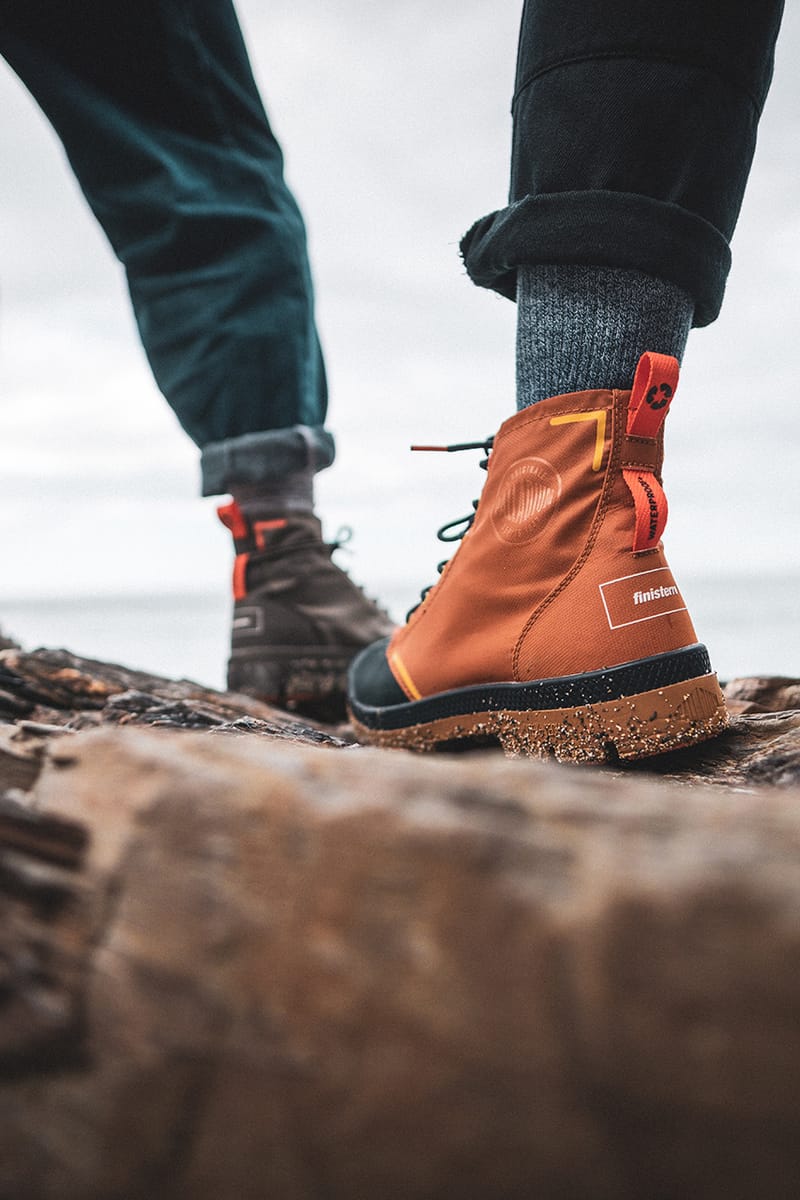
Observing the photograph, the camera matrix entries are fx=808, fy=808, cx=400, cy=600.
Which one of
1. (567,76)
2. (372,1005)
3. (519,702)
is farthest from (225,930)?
(567,76)

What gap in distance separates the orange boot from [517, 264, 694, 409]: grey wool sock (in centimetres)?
3

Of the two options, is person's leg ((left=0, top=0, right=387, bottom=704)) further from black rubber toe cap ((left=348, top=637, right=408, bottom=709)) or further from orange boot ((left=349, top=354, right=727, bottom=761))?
orange boot ((left=349, top=354, right=727, bottom=761))

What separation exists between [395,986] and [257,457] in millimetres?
1735

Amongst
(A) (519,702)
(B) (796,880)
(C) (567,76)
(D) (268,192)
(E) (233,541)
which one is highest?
(D) (268,192)

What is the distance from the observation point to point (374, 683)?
143cm

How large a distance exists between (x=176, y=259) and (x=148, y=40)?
47 centimetres

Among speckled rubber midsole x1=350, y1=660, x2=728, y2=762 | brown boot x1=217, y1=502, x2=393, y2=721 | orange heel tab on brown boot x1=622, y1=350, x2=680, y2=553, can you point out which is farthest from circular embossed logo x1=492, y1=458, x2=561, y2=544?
brown boot x1=217, y1=502, x2=393, y2=721

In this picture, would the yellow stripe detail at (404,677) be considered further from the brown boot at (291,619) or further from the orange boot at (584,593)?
the brown boot at (291,619)

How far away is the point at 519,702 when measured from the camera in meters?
1.18

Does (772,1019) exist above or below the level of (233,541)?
below

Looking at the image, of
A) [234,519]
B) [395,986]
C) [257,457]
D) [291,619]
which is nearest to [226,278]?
[257,457]

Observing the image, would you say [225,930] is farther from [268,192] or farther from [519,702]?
[268,192]

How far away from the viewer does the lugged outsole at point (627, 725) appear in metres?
1.08

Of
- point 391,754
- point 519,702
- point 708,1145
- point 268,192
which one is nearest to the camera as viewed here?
point 708,1145
